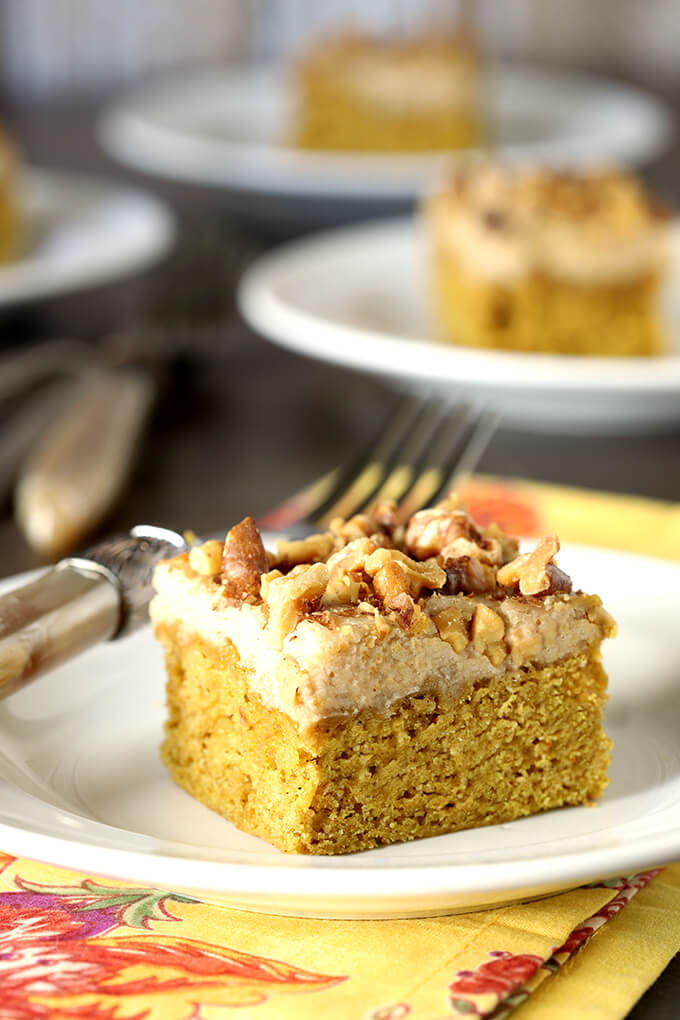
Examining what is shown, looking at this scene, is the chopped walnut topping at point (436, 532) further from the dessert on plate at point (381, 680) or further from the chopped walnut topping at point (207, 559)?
the chopped walnut topping at point (207, 559)

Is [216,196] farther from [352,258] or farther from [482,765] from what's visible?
[482,765]

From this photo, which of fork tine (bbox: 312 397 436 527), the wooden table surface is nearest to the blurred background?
the wooden table surface

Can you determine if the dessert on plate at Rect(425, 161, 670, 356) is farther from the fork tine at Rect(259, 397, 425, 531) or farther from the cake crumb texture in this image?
the cake crumb texture

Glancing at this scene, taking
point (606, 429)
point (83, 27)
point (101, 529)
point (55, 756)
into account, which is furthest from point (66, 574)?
point (83, 27)

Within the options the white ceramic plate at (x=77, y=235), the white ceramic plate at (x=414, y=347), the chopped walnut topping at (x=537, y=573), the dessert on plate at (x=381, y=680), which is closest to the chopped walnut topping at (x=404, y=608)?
the dessert on plate at (x=381, y=680)

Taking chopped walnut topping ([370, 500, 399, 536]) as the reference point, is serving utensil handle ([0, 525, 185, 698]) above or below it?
below
